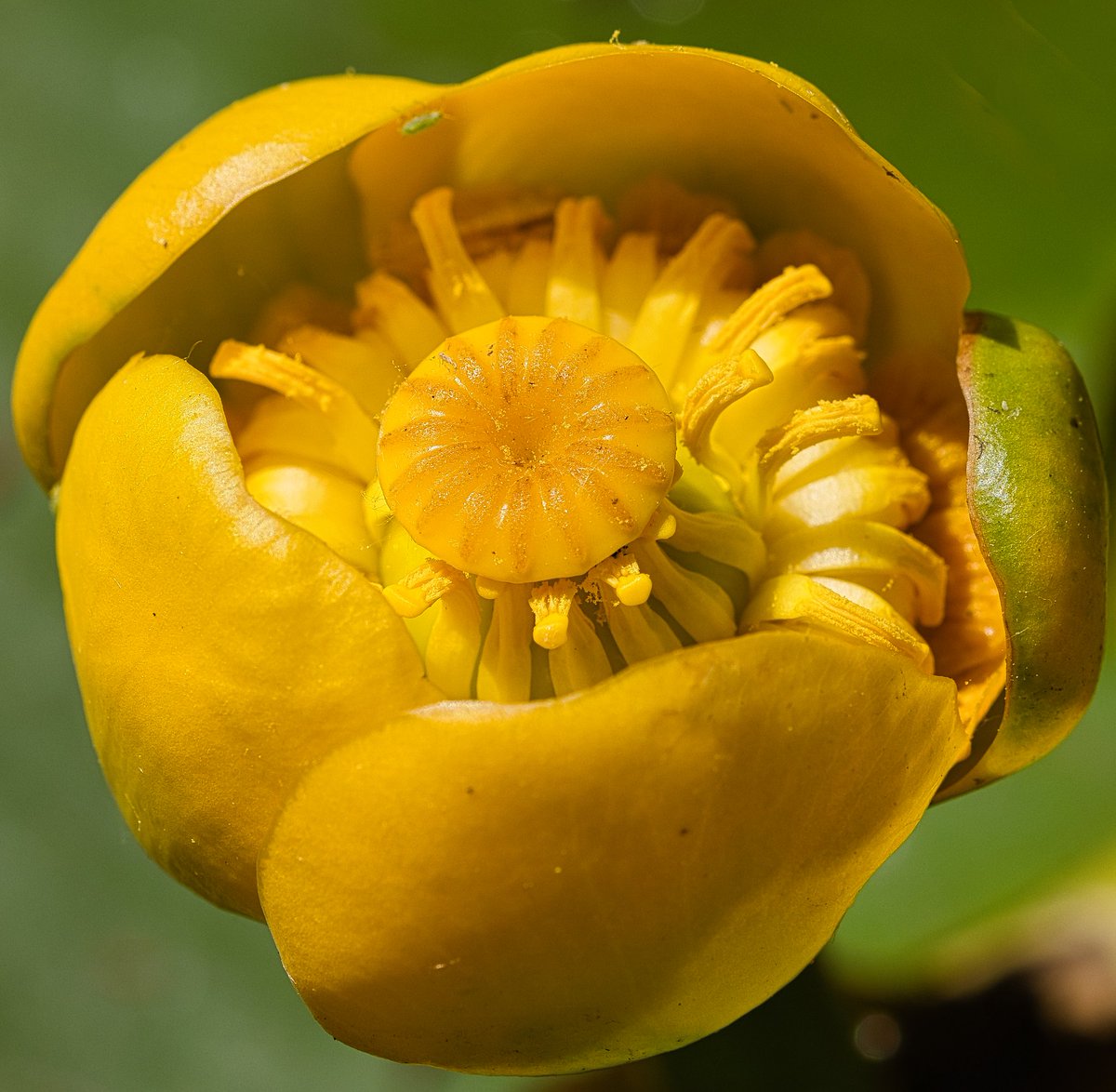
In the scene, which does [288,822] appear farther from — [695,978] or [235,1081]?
[235,1081]

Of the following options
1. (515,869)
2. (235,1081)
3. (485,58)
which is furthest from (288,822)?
(485,58)

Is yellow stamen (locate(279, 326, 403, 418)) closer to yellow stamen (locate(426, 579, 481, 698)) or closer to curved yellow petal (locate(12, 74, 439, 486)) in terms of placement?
curved yellow petal (locate(12, 74, 439, 486))

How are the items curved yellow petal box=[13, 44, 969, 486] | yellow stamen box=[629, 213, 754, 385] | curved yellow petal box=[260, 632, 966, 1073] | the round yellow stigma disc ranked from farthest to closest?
yellow stamen box=[629, 213, 754, 385]
curved yellow petal box=[13, 44, 969, 486]
the round yellow stigma disc
curved yellow petal box=[260, 632, 966, 1073]

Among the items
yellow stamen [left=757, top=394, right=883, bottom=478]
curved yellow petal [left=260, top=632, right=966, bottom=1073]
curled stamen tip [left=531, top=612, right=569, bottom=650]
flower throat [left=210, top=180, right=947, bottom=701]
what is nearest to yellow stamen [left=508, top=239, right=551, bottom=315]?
flower throat [left=210, top=180, right=947, bottom=701]

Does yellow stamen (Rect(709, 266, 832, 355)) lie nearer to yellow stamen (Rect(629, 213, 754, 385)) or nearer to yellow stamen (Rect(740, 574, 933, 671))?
yellow stamen (Rect(629, 213, 754, 385))

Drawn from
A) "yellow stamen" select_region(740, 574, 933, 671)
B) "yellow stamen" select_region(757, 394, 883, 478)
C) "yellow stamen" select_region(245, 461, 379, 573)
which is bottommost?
"yellow stamen" select_region(740, 574, 933, 671)

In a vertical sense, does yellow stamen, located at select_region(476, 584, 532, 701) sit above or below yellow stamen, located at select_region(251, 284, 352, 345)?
below

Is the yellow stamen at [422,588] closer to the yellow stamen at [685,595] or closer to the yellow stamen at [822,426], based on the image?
the yellow stamen at [685,595]

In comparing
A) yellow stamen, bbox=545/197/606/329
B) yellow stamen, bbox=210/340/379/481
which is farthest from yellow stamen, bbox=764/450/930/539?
yellow stamen, bbox=210/340/379/481

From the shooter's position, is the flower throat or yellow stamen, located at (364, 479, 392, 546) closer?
the flower throat

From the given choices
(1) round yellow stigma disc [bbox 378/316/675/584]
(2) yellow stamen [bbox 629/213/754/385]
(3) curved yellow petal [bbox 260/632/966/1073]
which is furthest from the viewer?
(2) yellow stamen [bbox 629/213/754/385]
